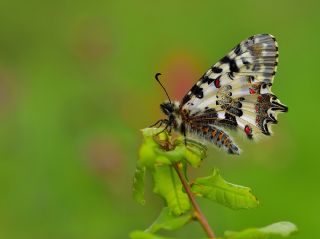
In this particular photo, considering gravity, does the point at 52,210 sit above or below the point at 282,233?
below

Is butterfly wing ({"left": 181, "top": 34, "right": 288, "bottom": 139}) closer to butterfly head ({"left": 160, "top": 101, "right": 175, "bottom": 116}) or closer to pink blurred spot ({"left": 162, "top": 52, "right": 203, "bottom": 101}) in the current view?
butterfly head ({"left": 160, "top": 101, "right": 175, "bottom": 116})

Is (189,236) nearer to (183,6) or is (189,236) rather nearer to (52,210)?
(52,210)

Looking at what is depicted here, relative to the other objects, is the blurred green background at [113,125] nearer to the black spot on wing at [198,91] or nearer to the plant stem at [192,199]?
the black spot on wing at [198,91]

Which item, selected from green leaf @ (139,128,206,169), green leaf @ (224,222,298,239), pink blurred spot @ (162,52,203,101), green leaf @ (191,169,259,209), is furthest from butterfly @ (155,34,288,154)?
pink blurred spot @ (162,52,203,101)

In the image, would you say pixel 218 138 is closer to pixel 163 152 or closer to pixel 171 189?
pixel 171 189

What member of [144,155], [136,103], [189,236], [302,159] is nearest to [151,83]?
[302,159]

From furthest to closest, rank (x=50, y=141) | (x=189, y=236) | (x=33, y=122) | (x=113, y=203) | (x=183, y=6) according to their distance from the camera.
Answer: (x=183, y=6) < (x=33, y=122) < (x=50, y=141) < (x=113, y=203) < (x=189, y=236)

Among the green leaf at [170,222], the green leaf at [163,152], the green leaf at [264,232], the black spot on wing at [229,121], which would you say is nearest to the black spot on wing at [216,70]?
the black spot on wing at [229,121]

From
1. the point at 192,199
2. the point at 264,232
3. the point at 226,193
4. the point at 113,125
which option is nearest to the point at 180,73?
the point at 113,125
